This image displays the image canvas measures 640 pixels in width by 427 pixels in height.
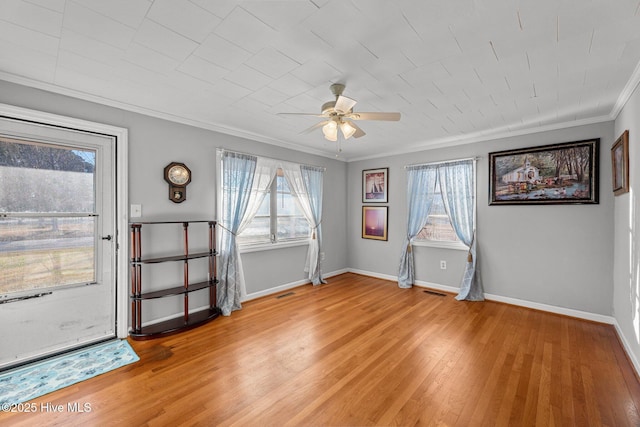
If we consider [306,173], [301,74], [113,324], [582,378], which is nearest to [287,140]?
[306,173]

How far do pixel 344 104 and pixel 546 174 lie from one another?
316 cm

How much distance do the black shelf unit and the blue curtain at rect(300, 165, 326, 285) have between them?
5.97ft

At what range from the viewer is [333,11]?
4.98ft

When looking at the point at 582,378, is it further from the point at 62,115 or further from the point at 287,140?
the point at 62,115

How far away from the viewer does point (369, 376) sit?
7.34 feet

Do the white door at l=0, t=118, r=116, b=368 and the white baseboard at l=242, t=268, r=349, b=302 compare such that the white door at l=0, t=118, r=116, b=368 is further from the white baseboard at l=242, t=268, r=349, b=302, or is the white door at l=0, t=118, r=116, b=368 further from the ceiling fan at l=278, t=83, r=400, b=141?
the ceiling fan at l=278, t=83, r=400, b=141

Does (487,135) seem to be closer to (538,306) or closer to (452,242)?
(452,242)

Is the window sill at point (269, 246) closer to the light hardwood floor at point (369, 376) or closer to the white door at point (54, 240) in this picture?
the light hardwood floor at point (369, 376)

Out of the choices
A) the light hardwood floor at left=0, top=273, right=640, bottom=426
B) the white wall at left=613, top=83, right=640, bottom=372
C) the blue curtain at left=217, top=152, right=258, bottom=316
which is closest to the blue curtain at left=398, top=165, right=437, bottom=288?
the light hardwood floor at left=0, top=273, right=640, bottom=426

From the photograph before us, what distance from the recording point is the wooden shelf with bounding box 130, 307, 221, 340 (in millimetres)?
2855

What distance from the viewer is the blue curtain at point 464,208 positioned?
407 centimetres

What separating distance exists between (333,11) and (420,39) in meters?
0.63

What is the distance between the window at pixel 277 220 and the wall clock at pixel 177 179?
1017mm

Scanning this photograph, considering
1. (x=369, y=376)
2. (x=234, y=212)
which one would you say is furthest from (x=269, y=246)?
(x=369, y=376)
